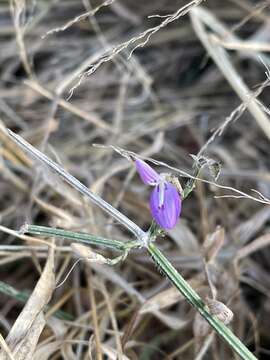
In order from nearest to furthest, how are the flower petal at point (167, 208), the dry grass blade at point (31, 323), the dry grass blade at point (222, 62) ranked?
1. the flower petal at point (167, 208)
2. the dry grass blade at point (31, 323)
3. the dry grass blade at point (222, 62)

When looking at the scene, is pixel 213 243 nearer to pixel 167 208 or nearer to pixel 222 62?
pixel 167 208

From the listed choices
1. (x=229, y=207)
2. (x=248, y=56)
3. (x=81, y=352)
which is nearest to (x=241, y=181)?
(x=229, y=207)

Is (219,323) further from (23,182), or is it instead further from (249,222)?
(23,182)

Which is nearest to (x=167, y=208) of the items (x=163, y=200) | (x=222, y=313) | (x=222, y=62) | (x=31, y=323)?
(x=163, y=200)

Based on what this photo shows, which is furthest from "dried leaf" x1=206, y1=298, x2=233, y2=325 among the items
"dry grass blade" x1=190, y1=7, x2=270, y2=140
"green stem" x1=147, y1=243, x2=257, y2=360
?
"dry grass blade" x1=190, y1=7, x2=270, y2=140

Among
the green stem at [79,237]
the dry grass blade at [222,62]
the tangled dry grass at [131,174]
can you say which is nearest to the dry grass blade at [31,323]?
the tangled dry grass at [131,174]

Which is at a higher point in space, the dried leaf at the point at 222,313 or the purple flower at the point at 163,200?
the purple flower at the point at 163,200

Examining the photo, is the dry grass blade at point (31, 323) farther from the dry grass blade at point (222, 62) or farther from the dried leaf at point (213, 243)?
the dry grass blade at point (222, 62)
